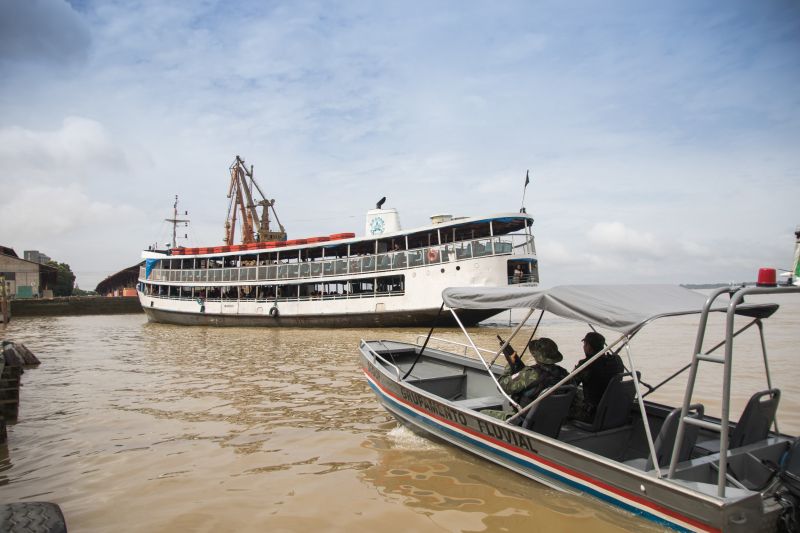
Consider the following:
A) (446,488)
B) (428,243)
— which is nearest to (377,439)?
(446,488)

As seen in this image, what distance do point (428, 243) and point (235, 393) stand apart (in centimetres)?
1653

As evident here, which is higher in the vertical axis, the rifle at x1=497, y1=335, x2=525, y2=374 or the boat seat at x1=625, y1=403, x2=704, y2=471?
the rifle at x1=497, y1=335, x2=525, y2=374

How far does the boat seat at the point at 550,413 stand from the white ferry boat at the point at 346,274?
56.6ft

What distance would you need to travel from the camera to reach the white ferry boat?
78.6 feet

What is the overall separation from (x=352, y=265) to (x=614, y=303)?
23.2 metres

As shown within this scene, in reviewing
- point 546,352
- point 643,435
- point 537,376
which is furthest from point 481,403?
point 643,435

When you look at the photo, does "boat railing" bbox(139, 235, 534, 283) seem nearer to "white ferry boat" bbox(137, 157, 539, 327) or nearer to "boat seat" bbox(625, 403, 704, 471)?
"white ferry boat" bbox(137, 157, 539, 327)

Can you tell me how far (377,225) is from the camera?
28516 mm

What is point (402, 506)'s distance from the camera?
17.0ft

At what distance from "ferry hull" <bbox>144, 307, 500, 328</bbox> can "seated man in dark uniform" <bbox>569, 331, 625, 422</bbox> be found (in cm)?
1751

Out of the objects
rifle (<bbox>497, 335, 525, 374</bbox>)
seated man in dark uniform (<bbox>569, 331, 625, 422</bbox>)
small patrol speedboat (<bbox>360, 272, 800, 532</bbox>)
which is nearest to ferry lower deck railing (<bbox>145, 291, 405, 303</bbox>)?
rifle (<bbox>497, 335, 525, 374</bbox>)

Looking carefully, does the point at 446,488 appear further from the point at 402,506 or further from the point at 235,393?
the point at 235,393

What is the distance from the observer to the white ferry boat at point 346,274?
943 inches

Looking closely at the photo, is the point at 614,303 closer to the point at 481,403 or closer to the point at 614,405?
the point at 614,405
